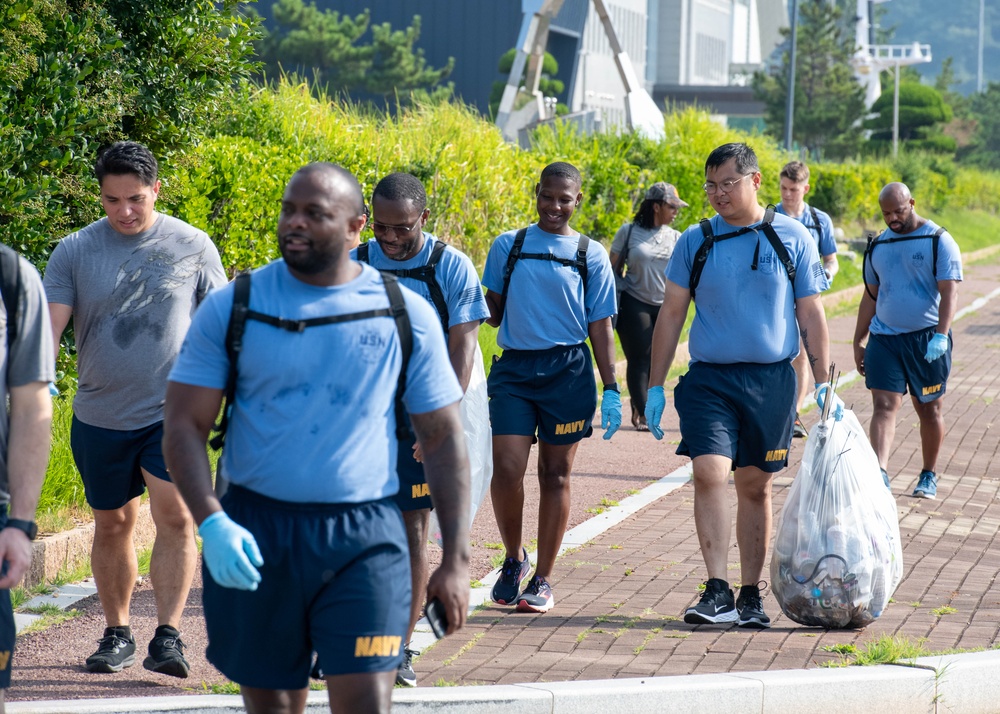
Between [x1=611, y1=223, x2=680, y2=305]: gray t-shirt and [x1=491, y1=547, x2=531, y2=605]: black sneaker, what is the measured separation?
501 cm

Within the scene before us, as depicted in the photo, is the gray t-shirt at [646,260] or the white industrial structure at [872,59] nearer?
the gray t-shirt at [646,260]

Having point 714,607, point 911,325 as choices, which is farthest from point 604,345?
point 911,325

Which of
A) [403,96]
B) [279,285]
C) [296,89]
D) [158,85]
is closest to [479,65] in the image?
[403,96]

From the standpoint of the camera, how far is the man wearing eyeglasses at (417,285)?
201 inches

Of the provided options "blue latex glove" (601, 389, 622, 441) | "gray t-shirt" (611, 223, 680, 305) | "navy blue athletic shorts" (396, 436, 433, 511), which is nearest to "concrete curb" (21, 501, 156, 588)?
"navy blue athletic shorts" (396, 436, 433, 511)

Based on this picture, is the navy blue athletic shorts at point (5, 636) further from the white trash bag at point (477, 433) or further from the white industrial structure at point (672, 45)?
the white industrial structure at point (672, 45)

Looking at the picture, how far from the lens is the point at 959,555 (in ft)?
23.7

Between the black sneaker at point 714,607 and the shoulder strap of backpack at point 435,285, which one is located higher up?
the shoulder strap of backpack at point 435,285

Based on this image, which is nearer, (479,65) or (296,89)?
(296,89)

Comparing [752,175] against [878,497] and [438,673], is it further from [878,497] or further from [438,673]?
[438,673]

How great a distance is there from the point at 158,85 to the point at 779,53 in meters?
92.5

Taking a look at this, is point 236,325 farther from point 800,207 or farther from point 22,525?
point 800,207

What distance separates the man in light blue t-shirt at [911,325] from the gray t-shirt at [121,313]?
5.23 metres

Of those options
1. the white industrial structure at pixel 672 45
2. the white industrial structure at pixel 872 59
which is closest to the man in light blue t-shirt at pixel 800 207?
the white industrial structure at pixel 672 45
